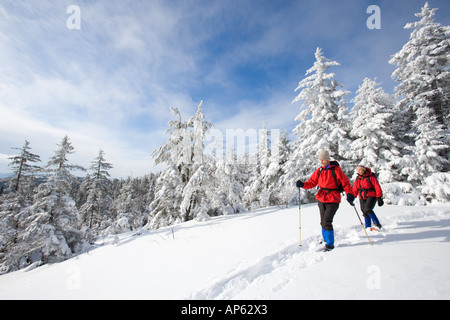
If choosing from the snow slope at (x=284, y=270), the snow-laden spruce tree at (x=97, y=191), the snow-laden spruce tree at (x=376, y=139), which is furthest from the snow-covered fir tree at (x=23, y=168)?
the snow-laden spruce tree at (x=376, y=139)

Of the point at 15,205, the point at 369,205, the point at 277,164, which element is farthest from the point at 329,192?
the point at 15,205

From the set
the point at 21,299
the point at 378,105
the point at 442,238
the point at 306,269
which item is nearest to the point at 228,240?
the point at 306,269

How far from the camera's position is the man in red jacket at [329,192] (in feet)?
12.9

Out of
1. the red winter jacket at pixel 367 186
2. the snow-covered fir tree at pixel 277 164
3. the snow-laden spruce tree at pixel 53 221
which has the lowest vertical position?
the snow-laden spruce tree at pixel 53 221

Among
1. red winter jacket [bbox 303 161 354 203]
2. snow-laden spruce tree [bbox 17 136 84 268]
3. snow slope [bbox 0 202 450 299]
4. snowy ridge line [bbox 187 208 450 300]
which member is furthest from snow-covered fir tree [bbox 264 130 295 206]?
snow-laden spruce tree [bbox 17 136 84 268]

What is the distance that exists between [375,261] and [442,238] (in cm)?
263

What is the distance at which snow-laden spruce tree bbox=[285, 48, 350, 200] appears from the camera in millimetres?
12857

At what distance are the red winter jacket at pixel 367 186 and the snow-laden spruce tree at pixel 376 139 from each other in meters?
7.88

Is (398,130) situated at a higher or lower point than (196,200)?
higher

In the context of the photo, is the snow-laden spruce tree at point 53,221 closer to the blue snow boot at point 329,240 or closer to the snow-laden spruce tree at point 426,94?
the blue snow boot at point 329,240
